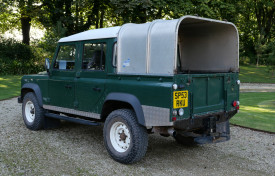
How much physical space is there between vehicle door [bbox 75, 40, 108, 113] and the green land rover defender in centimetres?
2

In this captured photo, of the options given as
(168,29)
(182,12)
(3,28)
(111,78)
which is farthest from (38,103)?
(3,28)

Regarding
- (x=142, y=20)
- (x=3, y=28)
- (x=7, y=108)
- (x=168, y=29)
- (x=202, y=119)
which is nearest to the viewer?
(x=168, y=29)

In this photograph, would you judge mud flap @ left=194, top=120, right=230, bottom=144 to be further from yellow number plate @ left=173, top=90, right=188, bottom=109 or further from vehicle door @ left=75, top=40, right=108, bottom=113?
vehicle door @ left=75, top=40, right=108, bottom=113

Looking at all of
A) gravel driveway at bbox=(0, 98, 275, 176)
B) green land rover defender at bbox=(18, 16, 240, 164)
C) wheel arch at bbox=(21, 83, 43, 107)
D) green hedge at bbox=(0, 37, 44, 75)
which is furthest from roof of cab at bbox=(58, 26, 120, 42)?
green hedge at bbox=(0, 37, 44, 75)

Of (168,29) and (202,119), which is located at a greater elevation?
(168,29)

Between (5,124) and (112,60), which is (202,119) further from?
(5,124)

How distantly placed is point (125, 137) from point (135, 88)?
873 mm

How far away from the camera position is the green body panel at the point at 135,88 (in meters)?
4.57

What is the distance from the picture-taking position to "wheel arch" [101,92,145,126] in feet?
15.7

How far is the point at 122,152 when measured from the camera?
16.7 feet

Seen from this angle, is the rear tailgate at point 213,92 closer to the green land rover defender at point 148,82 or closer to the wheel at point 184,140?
the green land rover defender at point 148,82

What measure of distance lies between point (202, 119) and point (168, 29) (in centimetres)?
160

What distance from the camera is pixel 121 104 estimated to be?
541cm

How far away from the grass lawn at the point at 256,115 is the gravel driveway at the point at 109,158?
0.73m
